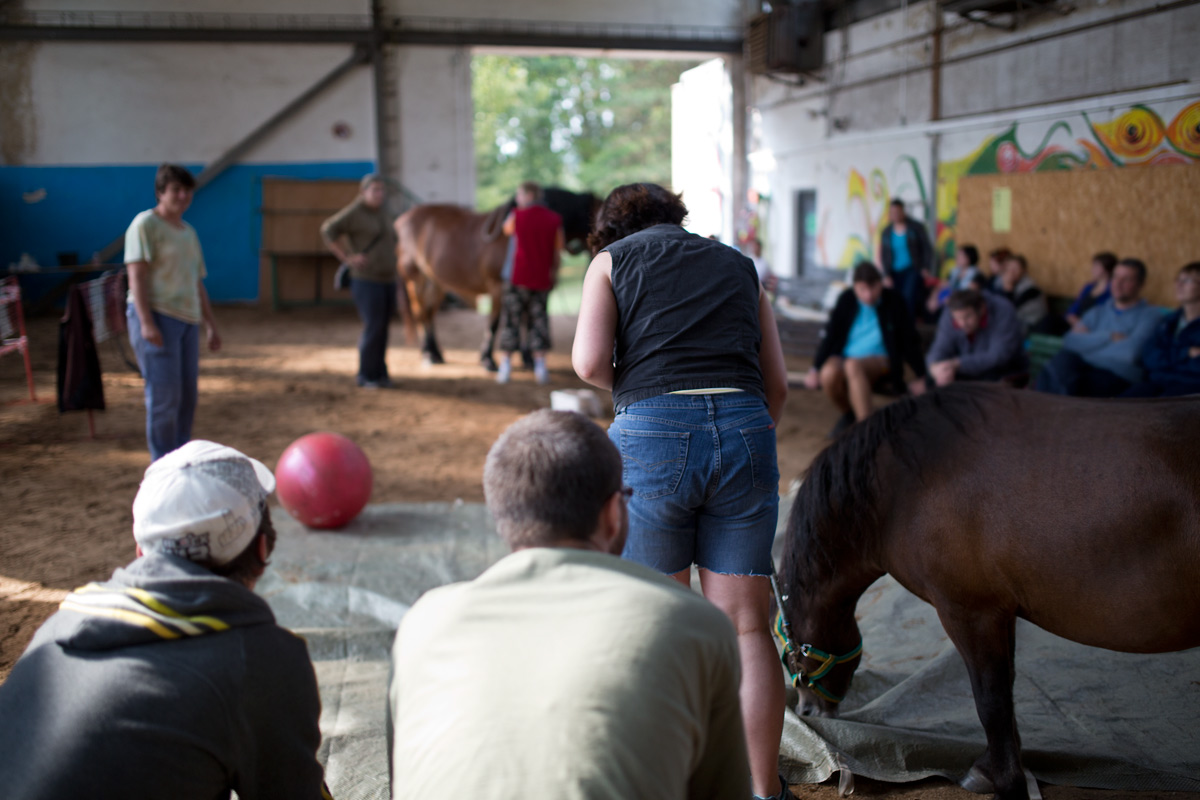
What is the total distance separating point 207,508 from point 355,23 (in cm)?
1413

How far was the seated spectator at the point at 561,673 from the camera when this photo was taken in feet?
3.47

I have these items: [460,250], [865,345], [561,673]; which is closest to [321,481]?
[561,673]

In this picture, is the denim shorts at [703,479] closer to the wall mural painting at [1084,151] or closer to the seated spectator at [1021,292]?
the seated spectator at [1021,292]

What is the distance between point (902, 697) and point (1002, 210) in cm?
768

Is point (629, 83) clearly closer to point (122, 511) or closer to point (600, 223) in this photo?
point (122, 511)

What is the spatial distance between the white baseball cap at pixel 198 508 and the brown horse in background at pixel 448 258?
7566 millimetres

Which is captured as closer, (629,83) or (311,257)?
(311,257)

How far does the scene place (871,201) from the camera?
38.1 feet

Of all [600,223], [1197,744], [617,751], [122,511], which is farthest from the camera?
[122,511]

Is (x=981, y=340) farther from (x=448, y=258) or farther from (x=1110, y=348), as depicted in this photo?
(x=448, y=258)

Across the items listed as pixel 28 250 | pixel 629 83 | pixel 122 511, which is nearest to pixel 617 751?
pixel 122 511

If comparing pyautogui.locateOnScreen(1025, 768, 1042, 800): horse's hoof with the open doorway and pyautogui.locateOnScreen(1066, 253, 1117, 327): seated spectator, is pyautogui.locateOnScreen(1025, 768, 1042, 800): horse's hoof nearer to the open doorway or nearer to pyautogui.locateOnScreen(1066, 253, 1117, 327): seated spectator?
pyautogui.locateOnScreen(1066, 253, 1117, 327): seated spectator

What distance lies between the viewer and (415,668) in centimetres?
119

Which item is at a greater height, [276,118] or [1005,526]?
[276,118]
